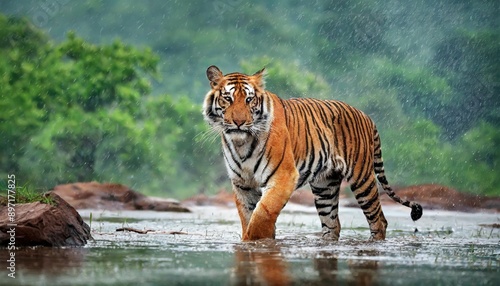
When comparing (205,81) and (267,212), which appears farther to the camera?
(205,81)

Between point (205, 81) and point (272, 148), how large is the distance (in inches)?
901

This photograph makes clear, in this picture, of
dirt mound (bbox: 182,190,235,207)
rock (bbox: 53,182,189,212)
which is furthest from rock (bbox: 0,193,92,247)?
dirt mound (bbox: 182,190,235,207)

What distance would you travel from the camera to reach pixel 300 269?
166 inches

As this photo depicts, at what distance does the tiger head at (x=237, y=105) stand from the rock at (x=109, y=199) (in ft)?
20.2

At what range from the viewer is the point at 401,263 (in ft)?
15.0

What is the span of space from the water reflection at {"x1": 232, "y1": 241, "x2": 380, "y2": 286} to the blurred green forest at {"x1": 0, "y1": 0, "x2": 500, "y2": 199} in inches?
320

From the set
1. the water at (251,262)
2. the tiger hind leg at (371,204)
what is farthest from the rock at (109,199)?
the water at (251,262)

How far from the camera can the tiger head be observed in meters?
5.92

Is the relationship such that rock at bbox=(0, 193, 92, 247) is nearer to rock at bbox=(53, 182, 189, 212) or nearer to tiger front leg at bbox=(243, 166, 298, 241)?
tiger front leg at bbox=(243, 166, 298, 241)

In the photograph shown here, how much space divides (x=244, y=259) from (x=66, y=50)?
16529mm

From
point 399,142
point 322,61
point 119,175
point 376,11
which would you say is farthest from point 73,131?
point 376,11

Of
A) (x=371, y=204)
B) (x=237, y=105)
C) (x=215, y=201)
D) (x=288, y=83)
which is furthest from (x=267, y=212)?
(x=288, y=83)

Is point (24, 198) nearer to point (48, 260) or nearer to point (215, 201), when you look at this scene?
point (48, 260)

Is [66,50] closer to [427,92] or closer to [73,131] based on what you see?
[73,131]
